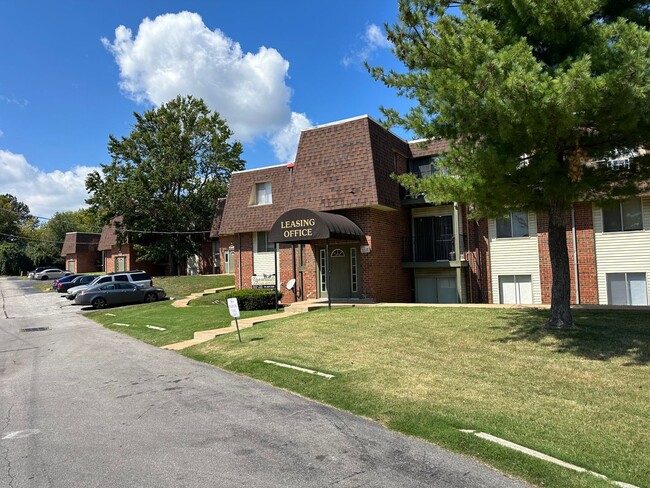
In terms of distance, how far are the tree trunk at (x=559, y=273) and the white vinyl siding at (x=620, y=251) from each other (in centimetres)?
817

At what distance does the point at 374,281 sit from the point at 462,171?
31.3ft

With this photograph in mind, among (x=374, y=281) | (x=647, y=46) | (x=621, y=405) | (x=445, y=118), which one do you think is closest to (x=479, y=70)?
(x=445, y=118)

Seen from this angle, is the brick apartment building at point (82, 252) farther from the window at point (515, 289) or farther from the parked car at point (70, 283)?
the window at point (515, 289)

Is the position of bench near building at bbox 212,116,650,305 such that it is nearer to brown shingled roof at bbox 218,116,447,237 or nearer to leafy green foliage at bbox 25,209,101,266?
brown shingled roof at bbox 218,116,447,237

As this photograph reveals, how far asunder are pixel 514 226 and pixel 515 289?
104 inches

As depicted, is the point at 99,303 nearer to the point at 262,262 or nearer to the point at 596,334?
the point at 262,262

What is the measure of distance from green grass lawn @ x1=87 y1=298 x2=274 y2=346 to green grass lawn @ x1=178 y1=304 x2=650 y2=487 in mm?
2678

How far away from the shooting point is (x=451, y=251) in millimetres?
20891

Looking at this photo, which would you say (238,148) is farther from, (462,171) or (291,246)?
(462,171)

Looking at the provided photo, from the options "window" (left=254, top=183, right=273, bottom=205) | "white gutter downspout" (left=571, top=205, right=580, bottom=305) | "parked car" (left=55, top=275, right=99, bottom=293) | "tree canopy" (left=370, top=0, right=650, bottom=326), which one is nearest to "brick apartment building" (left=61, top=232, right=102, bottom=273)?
"parked car" (left=55, top=275, right=99, bottom=293)

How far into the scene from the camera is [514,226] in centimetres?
1967

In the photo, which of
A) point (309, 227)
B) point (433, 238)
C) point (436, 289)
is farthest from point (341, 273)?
point (433, 238)

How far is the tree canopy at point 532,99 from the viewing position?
7074 millimetres

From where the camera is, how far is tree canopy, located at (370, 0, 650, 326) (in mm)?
7074
